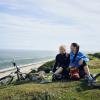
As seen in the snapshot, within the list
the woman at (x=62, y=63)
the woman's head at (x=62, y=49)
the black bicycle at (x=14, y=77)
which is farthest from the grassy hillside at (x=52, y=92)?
the black bicycle at (x=14, y=77)

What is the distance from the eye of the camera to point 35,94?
15742 mm

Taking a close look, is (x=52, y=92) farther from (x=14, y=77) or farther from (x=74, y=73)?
(x=14, y=77)

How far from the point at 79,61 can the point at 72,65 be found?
0.48 metres

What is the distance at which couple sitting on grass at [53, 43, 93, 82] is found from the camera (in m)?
18.5

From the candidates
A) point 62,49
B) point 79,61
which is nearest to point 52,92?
point 79,61

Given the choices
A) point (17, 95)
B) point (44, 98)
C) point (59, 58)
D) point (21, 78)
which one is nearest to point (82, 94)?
point (44, 98)

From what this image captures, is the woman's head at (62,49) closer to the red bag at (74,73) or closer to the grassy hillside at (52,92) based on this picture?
the red bag at (74,73)

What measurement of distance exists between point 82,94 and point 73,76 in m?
2.81

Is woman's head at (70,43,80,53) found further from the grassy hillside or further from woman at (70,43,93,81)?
the grassy hillside

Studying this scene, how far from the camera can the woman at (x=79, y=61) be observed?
60.3 feet

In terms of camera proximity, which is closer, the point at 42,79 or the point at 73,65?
the point at 73,65

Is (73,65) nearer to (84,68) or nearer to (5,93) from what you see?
(84,68)

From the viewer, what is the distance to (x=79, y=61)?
18.6 metres

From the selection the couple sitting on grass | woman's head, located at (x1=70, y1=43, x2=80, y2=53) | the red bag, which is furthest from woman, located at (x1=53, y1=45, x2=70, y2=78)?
woman's head, located at (x1=70, y1=43, x2=80, y2=53)
